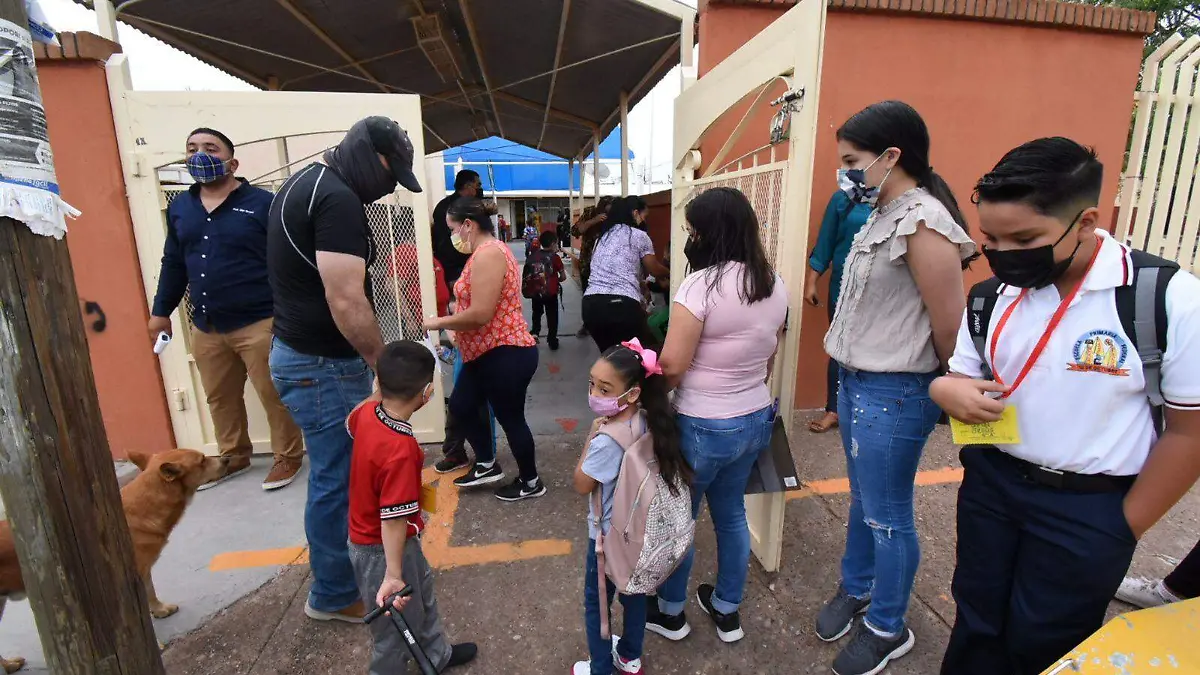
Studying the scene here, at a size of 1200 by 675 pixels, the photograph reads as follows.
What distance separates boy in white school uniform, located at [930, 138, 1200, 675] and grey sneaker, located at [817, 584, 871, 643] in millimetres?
821

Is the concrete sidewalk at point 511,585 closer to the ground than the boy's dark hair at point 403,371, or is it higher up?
closer to the ground

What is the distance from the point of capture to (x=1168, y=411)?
1212 mm

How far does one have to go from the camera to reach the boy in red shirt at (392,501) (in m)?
1.80

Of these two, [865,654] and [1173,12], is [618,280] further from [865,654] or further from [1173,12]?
[1173,12]

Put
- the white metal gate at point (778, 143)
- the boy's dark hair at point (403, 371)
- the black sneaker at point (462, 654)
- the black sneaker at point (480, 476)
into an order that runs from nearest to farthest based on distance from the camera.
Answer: the boy's dark hair at point (403, 371), the white metal gate at point (778, 143), the black sneaker at point (462, 654), the black sneaker at point (480, 476)

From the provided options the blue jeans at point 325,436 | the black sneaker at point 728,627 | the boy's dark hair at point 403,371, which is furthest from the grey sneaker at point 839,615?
the blue jeans at point 325,436

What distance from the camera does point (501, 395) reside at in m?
3.18

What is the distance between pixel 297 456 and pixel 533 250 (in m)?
3.68

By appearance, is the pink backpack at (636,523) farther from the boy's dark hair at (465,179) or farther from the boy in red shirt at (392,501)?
the boy's dark hair at (465,179)

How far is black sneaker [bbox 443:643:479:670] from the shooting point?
7.15ft

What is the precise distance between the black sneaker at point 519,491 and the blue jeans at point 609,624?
1.45m

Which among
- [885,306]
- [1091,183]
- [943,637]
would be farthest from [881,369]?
[943,637]

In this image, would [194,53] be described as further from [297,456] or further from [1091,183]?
[1091,183]

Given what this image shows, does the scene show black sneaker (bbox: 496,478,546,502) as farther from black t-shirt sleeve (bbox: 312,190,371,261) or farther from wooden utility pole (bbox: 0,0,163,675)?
wooden utility pole (bbox: 0,0,163,675)
